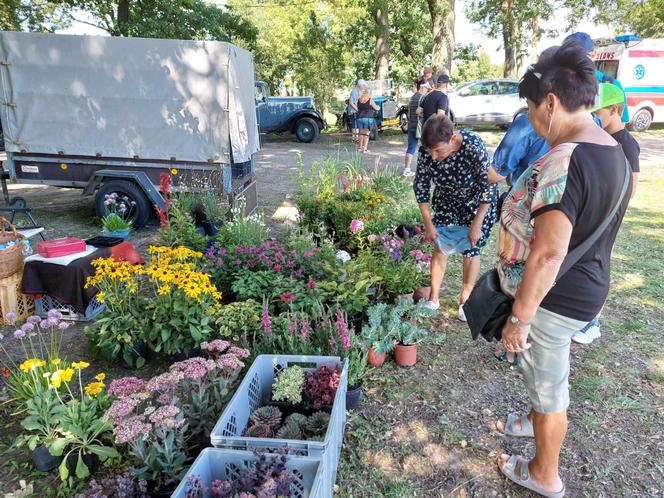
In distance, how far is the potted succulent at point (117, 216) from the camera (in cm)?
524

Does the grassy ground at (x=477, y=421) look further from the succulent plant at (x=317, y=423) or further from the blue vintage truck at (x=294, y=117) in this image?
the blue vintage truck at (x=294, y=117)

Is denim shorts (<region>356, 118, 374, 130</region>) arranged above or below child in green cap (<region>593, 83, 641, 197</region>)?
above

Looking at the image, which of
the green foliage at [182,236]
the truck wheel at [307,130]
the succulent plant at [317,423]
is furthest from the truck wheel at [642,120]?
the succulent plant at [317,423]

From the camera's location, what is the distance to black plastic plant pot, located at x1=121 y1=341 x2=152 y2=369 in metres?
3.22

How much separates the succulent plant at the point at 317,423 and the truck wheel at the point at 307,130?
14.0 m

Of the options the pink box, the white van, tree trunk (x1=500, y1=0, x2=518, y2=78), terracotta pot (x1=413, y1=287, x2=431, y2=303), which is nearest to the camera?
the pink box

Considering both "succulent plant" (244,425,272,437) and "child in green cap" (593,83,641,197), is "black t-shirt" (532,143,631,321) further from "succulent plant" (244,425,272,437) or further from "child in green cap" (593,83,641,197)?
"child in green cap" (593,83,641,197)

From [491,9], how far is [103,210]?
23477 mm

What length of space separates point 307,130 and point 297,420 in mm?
A: 14135

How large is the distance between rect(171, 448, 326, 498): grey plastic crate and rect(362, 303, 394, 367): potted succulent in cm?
142

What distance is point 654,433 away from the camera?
269 centimetres

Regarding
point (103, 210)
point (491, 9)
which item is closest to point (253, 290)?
point (103, 210)

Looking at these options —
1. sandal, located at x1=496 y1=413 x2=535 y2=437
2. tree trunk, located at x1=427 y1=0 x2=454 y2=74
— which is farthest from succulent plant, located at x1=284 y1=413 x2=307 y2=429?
tree trunk, located at x1=427 y1=0 x2=454 y2=74

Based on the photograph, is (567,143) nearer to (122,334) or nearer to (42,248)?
(122,334)
